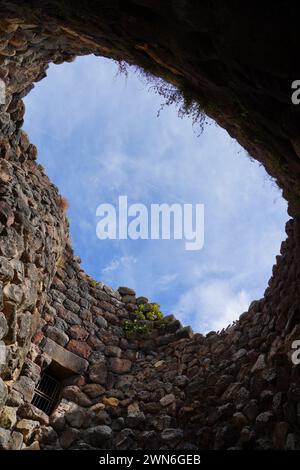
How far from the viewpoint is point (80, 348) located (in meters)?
5.93

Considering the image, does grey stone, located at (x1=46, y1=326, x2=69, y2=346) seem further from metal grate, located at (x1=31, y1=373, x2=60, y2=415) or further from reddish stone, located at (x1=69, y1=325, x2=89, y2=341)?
metal grate, located at (x1=31, y1=373, x2=60, y2=415)

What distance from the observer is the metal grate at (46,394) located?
512 centimetres

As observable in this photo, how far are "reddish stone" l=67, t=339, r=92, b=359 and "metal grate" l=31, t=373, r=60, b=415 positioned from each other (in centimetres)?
46

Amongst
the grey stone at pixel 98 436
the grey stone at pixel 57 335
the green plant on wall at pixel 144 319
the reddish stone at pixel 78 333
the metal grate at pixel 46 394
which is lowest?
the grey stone at pixel 98 436

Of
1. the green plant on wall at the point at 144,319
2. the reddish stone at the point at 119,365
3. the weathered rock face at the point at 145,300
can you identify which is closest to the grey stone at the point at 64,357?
the weathered rock face at the point at 145,300

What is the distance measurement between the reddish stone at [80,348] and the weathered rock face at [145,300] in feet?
0.07

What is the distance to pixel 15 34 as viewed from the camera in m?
4.41

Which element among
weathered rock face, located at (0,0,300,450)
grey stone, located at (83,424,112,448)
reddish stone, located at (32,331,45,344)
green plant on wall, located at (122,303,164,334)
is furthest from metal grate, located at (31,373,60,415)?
green plant on wall, located at (122,303,164,334)

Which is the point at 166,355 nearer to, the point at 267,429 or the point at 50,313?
the point at 50,313

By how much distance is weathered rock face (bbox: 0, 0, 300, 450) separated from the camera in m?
2.56

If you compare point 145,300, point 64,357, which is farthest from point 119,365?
point 145,300

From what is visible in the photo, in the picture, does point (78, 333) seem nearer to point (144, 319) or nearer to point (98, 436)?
point (144, 319)

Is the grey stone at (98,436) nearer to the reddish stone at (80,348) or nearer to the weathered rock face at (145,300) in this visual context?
the weathered rock face at (145,300)

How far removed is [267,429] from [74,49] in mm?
4761
